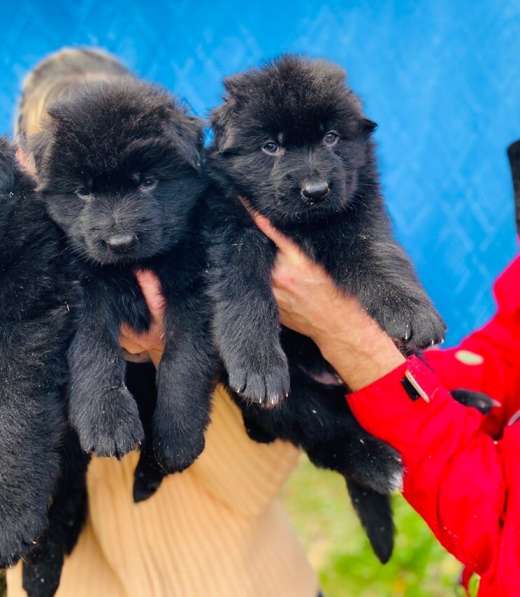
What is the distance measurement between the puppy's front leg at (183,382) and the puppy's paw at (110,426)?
115mm

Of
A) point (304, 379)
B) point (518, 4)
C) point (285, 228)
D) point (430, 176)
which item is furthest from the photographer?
point (430, 176)

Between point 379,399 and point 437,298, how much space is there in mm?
1619

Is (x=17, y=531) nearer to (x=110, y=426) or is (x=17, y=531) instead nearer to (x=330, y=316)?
(x=110, y=426)

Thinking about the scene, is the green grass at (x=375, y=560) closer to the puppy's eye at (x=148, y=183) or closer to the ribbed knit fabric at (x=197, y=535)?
the ribbed knit fabric at (x=197, y=535)

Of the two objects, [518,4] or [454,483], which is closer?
[454,483]

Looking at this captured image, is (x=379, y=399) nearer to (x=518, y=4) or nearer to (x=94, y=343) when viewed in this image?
(x=94, y=343)

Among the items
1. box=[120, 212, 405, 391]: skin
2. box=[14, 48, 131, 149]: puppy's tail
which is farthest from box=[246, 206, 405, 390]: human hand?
box=[14, 48, 131, 149]: puppy's tail

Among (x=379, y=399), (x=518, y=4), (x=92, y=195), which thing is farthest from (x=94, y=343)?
(x=518, y=4)

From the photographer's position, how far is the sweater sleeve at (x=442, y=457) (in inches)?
66.6

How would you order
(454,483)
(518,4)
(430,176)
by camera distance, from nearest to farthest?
(454,483) → (518,4) → (430,176)

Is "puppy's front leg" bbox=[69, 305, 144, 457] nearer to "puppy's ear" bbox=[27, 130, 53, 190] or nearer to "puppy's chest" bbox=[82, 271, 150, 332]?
"puppy's chest" bbox=[82, 271, 150, 332]

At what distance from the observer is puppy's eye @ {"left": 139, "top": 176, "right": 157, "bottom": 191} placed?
1.88 meters

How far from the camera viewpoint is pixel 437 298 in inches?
131

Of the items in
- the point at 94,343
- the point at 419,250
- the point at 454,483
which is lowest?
the point at 419,250
